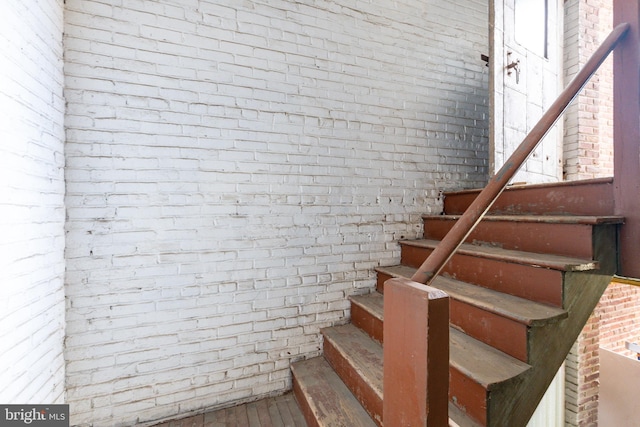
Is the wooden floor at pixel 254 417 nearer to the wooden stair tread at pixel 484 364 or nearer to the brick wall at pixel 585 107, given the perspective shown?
the wooden stair tread at pixel 484 364

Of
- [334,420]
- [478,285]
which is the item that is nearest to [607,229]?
[478,285]

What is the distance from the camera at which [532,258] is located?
1407 millimetres

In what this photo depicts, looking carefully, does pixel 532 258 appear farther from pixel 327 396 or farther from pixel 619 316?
pixel 619 316

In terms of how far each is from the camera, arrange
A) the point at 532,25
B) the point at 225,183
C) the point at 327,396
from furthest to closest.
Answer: the point at 532,25, the point at 225,183, the point at 327,396

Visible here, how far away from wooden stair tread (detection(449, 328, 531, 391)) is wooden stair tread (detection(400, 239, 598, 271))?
0.45 m

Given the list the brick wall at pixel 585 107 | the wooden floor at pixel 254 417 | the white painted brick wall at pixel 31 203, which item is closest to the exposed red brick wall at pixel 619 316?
the brick wall at pixel 585 107

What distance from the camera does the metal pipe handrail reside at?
878 mm

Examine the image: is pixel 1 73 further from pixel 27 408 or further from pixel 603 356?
pixel 603 356

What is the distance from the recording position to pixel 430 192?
2625 millimetres

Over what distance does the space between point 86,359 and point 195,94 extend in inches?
68.2

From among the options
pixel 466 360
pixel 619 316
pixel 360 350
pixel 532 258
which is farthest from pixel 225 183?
pixel 619 316

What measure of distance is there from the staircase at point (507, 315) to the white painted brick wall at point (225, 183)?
477 millimetres

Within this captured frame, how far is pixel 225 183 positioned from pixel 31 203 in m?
0.95

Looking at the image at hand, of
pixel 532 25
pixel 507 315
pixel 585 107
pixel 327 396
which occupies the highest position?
pixel 532 25
